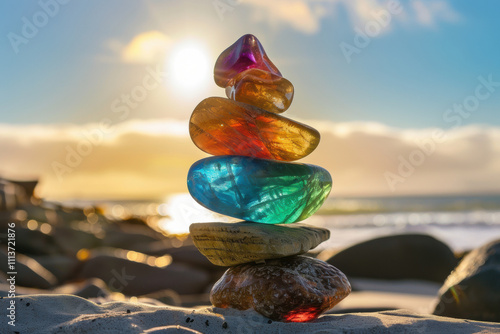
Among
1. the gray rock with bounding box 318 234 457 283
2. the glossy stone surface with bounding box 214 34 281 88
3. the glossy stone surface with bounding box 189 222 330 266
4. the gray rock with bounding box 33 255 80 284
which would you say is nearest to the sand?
the glossy stone surface with bounding box 189 222 330 266

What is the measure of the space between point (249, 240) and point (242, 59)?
1.34m

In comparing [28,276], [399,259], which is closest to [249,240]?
[28,276]

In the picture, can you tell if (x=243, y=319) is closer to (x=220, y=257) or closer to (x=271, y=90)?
(x=220, y=257)

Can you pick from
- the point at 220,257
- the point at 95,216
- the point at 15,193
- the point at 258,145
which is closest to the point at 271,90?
the point at 258,145

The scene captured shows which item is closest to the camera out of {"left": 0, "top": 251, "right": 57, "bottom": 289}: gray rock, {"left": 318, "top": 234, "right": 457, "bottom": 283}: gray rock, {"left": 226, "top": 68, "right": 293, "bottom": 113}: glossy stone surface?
{"left": 226, "top": 68, "right": 293, "bottom": 113}: glossy stone surface

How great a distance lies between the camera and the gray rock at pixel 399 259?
7277mm

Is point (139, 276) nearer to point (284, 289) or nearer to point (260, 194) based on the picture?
point (260, 194)

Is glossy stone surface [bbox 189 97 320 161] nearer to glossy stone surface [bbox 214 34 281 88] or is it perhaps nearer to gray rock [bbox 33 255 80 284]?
glossy stone surface [bbox 214 34 281 88]

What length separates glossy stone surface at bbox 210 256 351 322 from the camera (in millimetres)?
2756

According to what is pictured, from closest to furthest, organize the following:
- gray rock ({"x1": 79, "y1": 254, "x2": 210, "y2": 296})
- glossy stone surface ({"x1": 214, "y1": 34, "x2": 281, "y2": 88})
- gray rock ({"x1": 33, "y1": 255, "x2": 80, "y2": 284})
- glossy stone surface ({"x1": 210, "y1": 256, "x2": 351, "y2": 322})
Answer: glossy stone surface ({"x1": 210, "y1": 256, "x2": 351, "y2": 322})
glossy stone surface ({"x1": 214, "y1": 34, "x2": 281, "y2": 88})
gray rock ({"x1": 79, "y1": 254, "x2": 210, "y2": 296})
gray rock ({"x1": 33, "y1": 255, "x2": 80, "y2": 284})

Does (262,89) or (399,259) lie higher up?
(262,89)

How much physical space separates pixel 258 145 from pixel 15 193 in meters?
13.0

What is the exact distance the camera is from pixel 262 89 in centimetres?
321

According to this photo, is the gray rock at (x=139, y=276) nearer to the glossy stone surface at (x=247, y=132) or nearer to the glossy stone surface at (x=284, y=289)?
the glossy stone surface at (x=284, y=289)
